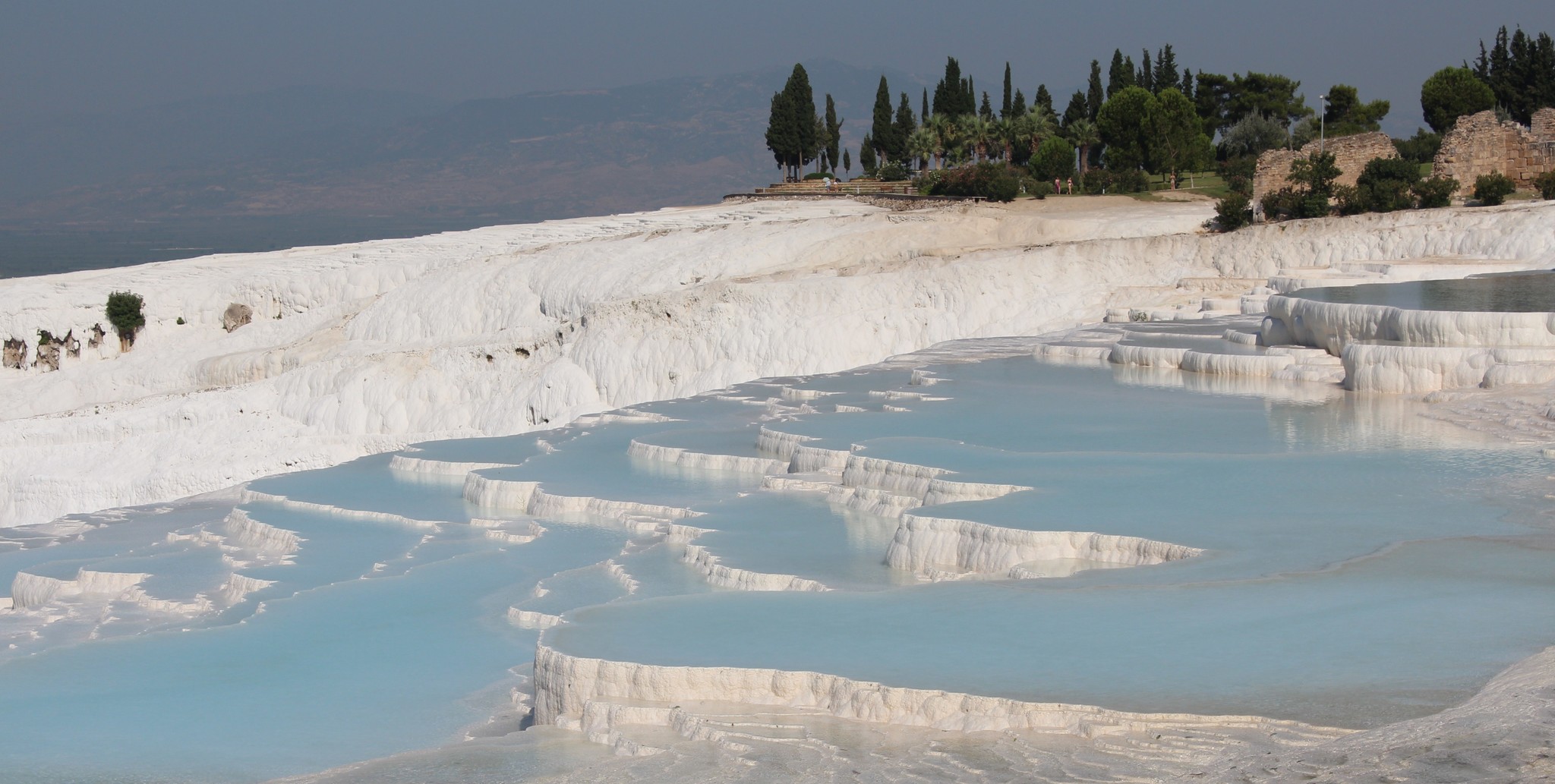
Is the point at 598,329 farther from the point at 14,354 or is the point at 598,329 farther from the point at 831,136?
the point at 831,136

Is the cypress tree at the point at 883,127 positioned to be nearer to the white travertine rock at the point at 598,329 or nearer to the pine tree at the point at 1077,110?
the pine tree at the point at 1077,110

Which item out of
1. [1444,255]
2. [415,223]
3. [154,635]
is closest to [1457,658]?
[154,635]

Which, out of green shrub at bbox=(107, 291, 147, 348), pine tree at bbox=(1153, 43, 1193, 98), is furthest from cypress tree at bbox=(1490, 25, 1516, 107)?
green shrub at bbox=(107, 291, 147, 348)

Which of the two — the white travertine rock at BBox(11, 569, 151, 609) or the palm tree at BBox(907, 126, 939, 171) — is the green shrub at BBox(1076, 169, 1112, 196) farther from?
the white travertine rock at BBox(11, 569, 151, 609)

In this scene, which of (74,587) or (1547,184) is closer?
(74,587)

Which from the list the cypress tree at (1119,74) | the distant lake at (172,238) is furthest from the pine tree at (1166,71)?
the distant lake at (172,238)

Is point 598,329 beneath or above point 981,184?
beneath

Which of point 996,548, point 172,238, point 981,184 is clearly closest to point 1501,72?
point 981,184
